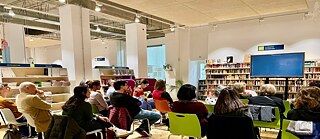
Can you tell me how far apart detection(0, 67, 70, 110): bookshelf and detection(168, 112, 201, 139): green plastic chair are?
15.9 ft

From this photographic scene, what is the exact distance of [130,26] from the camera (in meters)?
9.05

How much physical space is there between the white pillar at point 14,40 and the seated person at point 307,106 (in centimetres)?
895

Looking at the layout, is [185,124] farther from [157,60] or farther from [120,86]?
[157,60]

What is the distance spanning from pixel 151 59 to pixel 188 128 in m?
10.0

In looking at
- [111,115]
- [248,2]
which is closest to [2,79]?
[111,115]

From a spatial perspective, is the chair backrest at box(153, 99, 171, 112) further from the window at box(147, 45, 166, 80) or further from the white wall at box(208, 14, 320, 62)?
the window at box(147, 45, 166, 80)

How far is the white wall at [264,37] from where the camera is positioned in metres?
7.45

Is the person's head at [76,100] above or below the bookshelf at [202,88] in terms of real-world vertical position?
above

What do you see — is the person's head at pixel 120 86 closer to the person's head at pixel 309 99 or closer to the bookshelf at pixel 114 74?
the person's head at pixel 309 99

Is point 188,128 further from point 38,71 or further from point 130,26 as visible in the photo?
point 130,26

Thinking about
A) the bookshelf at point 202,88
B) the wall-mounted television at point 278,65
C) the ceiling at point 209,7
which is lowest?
the bookshelf at point 202,88

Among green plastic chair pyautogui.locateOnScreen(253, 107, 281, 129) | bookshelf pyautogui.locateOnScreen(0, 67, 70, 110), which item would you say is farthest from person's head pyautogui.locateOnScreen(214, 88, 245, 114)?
bookshelf pyautogui.locateOnScreen(0, 67, 70, 110)

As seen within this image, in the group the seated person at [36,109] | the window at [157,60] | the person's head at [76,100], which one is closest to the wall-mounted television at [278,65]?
the window at [157,60]

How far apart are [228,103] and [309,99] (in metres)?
0.89
